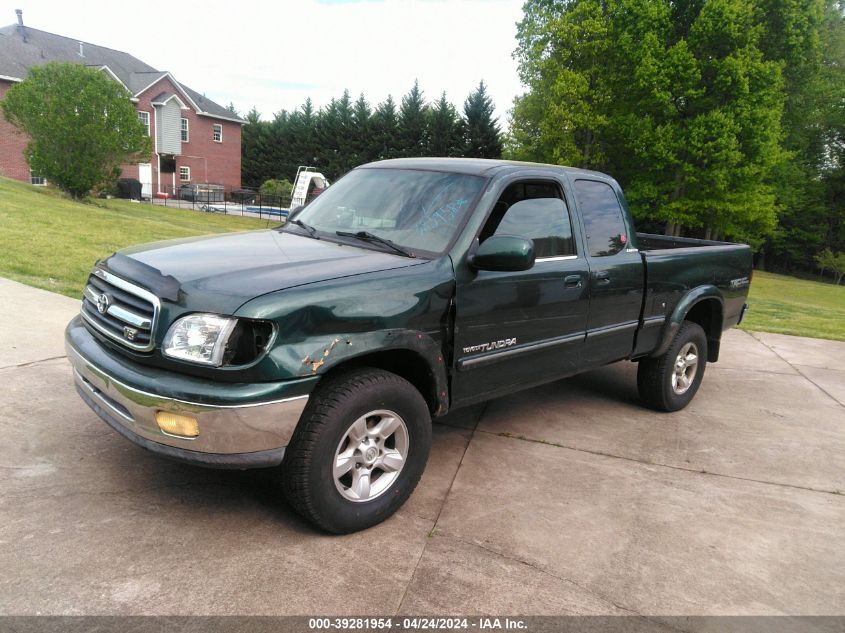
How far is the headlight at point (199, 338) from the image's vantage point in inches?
112

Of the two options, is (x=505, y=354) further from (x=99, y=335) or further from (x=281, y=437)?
(x=99, y=335)

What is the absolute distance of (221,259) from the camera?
340cm

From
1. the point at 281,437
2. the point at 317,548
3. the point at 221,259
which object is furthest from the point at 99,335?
the point at 317,548

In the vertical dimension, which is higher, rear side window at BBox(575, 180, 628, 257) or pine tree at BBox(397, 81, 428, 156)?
pine tree at BBox(397, 81, 428, 156)

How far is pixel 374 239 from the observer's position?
12.7 ft

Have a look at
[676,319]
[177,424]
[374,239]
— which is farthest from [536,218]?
[177,424]

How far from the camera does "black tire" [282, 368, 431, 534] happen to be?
118 inches

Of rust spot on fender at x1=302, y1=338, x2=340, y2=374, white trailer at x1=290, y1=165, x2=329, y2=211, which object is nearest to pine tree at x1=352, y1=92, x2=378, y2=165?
white trailer at x1=290, y1=165, x2=329, y2=211

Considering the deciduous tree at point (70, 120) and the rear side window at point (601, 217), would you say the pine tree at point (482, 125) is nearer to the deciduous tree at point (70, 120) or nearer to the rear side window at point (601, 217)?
the deciduous tree at point (70, 120)

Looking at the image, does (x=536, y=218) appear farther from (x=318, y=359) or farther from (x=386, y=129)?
(x=386, y=129)

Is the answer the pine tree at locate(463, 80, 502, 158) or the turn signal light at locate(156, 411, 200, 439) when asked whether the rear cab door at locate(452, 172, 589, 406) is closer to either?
the turn signal light at locate(156, 411, 200, 439)

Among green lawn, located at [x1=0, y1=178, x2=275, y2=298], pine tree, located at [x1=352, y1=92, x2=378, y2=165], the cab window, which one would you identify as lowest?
green lawn, located at [x1=0, y1=178, x2=275, y2=298]

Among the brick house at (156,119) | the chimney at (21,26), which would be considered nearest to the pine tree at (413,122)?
the brick house at (156,119)

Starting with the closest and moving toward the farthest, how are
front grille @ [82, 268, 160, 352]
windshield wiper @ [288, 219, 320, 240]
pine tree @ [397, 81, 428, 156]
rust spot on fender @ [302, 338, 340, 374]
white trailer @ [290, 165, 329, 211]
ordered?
rust spot on fender @ [302, 338, 340, 374], front grille @ [82, 268, 160, 352], windshield wiper @ [288, 219, 320, 240], white trailer @ [290, 165, 329, 211], pine tree @ [397, 81, 428, 156]
